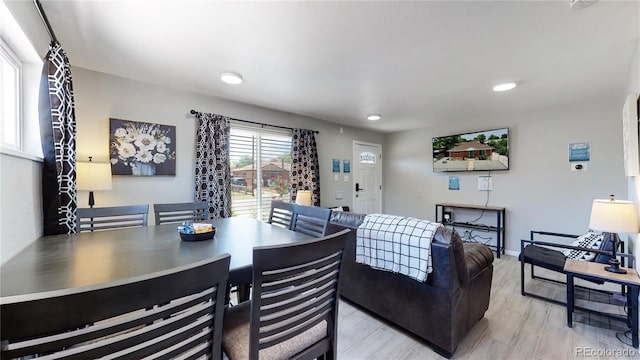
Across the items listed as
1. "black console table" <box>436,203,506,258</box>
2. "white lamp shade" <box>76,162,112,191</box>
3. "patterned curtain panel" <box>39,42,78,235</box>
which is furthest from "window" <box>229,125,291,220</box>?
"black console table" <box>436,203,506,258</box>

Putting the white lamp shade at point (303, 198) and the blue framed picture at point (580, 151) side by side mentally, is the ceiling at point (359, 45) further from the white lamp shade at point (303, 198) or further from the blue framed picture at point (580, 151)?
the white lamp shade at point (303, 198)

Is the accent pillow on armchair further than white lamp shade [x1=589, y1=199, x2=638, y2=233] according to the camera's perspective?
Yes

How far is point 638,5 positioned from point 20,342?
120 inches

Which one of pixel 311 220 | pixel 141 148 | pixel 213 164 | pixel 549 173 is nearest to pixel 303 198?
pixel 213 164

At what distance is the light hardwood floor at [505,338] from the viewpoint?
1.79m

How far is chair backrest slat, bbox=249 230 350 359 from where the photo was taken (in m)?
0.88

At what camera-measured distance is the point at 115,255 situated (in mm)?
1214

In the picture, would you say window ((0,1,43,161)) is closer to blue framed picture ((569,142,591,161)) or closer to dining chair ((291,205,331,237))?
dining chair ((291,205,331,237))

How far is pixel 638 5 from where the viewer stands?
1553mm

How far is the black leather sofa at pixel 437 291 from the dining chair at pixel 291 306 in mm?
905

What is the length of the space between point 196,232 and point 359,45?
5.83 feet

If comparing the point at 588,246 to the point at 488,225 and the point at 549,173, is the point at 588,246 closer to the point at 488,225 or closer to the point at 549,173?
the point at 549,173

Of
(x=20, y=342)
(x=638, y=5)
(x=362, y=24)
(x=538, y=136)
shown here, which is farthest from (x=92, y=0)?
(x=538, y=136)

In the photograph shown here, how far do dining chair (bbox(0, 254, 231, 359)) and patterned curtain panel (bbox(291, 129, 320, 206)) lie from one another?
3.40 meters
